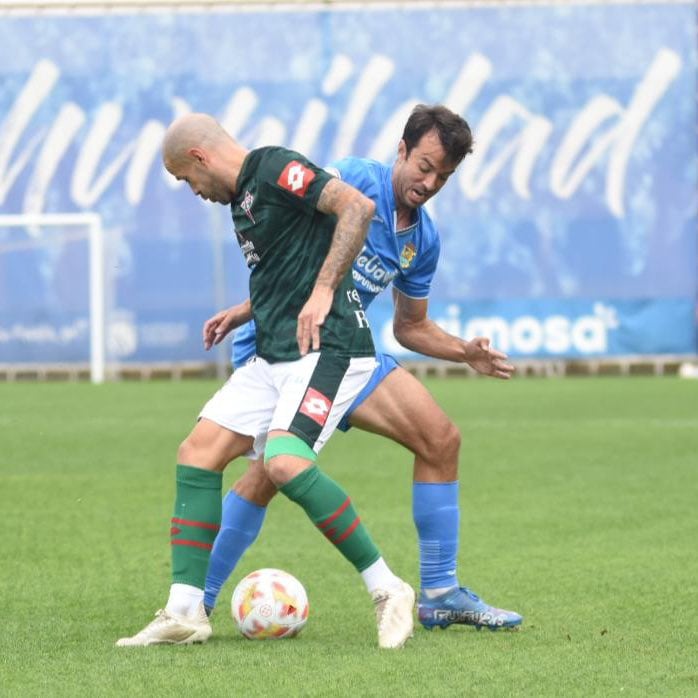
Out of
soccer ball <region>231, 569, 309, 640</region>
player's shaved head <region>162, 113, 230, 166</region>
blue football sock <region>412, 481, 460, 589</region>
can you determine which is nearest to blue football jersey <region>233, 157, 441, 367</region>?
player's shaved head <region>162, 113, 230, 166</region>

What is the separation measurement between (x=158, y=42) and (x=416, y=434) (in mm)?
24758

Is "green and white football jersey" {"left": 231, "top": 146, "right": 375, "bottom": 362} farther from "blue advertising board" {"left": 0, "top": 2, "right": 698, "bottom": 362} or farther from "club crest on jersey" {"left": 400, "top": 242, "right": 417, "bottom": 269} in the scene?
"blue advertising board" {"left": 0, "top": 2, "right": 698, "bottom": 362}

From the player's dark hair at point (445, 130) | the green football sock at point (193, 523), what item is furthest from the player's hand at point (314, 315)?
the player's dark hair at point (445, 130)

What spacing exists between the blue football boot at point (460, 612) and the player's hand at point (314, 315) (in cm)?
115

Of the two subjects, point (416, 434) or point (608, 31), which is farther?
point (608, 31)

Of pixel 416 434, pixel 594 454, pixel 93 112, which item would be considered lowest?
pixel 594 454

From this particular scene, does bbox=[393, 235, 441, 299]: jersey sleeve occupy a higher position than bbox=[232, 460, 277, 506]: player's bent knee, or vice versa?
bbox=[393, 235, 441, 299]: jersey sleeve

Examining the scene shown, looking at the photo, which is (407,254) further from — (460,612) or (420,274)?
(460,612)

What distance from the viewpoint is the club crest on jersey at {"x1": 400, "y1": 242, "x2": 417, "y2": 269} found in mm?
6215

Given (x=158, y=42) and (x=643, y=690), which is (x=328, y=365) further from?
(x=158, y=42)

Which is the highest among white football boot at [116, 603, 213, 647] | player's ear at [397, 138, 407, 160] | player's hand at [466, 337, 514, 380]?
player's ear at [397, 138, 407, 160]

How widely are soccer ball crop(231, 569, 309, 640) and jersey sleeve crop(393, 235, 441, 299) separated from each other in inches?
48.1

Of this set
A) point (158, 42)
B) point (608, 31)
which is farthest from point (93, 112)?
point (608, 31)

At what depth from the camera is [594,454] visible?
13.3 metres
